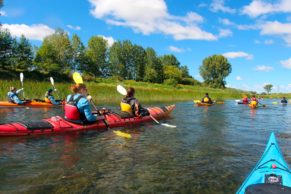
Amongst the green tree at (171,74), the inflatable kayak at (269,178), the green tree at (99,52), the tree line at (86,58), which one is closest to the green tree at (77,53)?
the tree line at (86,58)

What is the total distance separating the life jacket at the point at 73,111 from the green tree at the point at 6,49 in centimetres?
3441

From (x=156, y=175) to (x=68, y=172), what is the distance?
177 cm

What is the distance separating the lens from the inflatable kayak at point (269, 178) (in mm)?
3750

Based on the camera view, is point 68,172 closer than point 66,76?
Yes

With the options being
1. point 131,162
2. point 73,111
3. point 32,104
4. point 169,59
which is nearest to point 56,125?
point 73,111

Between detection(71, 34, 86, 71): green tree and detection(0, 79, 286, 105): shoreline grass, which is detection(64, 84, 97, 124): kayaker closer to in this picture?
detection(0, 79, 286, 105): shoreline grass

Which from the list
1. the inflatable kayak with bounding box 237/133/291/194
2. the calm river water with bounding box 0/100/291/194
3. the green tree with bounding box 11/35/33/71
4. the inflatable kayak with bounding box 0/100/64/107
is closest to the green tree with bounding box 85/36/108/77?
the green tree with bounding box 11/35/33/71

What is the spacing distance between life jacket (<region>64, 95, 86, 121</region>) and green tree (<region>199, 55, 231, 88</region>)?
94009mm

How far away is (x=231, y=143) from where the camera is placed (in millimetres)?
9648

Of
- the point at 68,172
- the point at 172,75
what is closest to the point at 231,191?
the point at 68,172

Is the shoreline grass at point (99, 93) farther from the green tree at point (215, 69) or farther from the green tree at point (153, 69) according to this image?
the green tree at point (215, 69)

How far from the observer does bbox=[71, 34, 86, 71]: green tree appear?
63.5m

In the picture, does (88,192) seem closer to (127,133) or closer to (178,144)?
(178,144)

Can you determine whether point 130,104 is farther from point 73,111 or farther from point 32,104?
point 32,104
